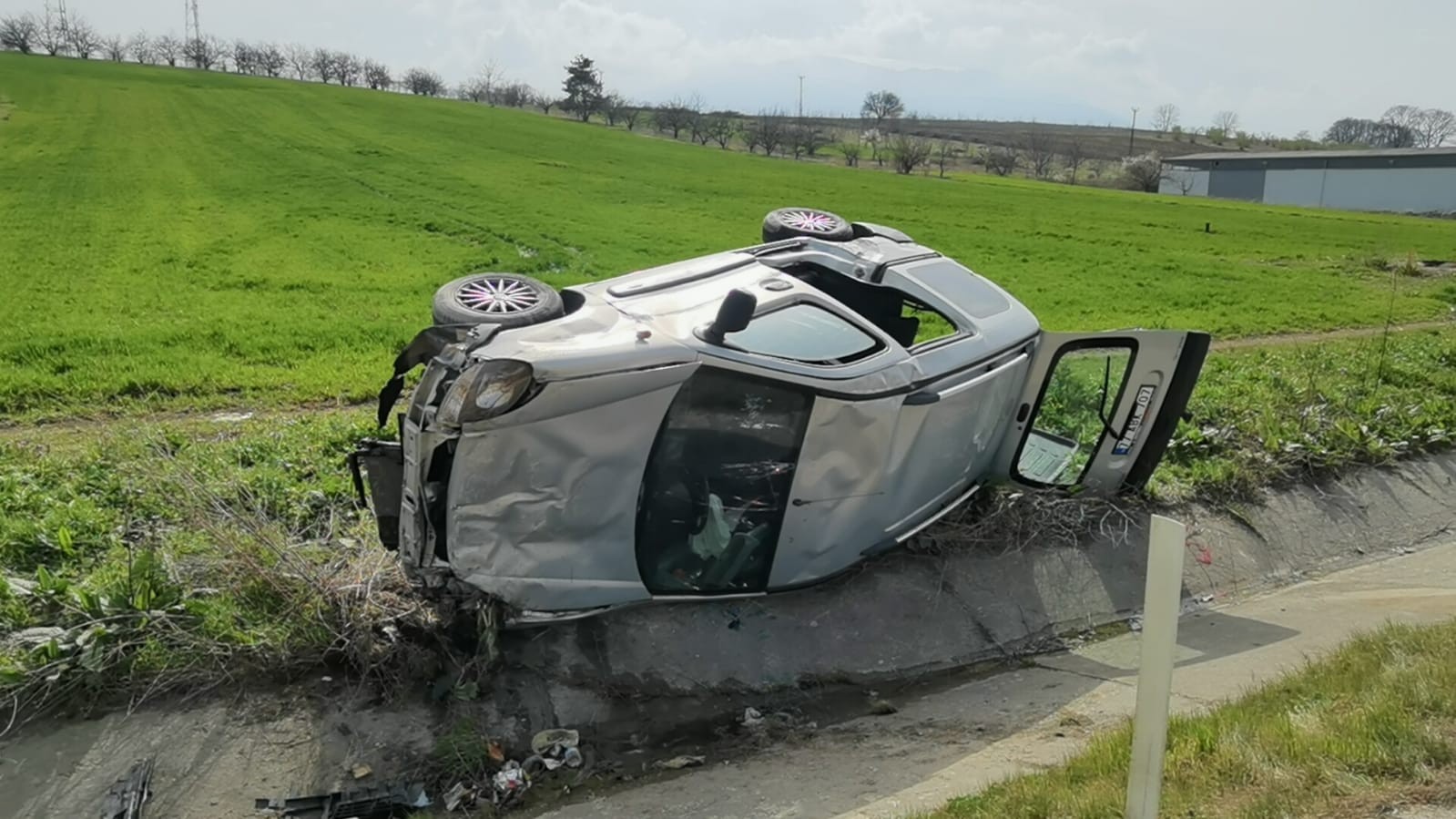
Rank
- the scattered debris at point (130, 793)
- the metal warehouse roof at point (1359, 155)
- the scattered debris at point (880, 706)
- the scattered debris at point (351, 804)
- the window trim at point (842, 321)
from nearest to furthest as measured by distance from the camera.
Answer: the scattered debris at point (130, 793), the scattered debris at point (351, 804), the window trim at point (842, 321), the scattered debris at point (880, 706), the metal warehouse roof at point (1359, 155)

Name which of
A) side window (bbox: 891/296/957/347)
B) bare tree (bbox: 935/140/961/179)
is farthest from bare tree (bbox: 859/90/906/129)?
side window (bbox: 891/296/957/347)

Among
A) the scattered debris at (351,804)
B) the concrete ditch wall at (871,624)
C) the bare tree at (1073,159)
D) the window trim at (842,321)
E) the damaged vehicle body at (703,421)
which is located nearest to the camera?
the scattered debris at (351,804)

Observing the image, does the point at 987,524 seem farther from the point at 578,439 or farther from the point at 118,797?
the point at 118,797

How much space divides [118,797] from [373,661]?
4.00ft

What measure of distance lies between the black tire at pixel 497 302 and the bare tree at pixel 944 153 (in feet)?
222

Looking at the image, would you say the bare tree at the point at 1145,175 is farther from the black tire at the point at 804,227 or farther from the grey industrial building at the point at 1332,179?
the black tire at the point at 804,227

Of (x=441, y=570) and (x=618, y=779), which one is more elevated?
(x=441, y=570)

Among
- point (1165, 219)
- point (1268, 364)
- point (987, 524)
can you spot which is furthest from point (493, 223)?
point (1165, 219)

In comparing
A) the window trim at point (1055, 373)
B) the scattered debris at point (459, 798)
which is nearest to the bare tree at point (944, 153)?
the window trim at point (1055, 373)

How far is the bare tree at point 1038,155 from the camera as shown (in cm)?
8119

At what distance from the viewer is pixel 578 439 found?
16.1ft

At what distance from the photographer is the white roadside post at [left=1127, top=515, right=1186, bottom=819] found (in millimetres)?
2928

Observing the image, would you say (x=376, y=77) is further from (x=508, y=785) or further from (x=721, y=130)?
(x=508, y=785)

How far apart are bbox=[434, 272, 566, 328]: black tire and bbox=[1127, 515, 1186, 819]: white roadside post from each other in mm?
3227
